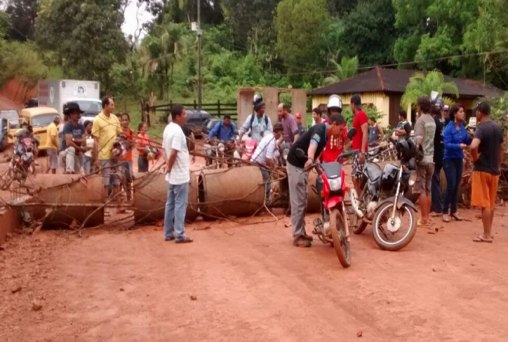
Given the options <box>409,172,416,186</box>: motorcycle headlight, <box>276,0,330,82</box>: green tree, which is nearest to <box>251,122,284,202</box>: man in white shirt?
<box>409,172,416,186</box>: motorcycle headlight

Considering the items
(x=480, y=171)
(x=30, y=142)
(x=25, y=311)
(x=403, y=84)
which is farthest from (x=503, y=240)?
(x=403, y=84)

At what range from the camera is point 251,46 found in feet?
180

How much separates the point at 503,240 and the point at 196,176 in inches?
178

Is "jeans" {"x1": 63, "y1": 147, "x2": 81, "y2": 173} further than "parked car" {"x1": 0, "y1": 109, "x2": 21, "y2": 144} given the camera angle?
No

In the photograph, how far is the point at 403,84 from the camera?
32969 mm

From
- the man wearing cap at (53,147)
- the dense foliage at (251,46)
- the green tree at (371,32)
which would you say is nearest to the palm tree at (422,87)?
the dense foliage at (251,46)

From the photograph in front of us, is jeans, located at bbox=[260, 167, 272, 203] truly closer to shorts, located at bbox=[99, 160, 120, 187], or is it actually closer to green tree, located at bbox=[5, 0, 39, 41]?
shorts, located at bbox=[99, 160, 120, 187]

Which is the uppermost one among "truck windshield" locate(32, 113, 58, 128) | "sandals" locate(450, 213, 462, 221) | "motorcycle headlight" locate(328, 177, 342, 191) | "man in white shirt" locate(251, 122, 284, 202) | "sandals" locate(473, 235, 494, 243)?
"truck windshield" locate(32, 113, 58, 128)

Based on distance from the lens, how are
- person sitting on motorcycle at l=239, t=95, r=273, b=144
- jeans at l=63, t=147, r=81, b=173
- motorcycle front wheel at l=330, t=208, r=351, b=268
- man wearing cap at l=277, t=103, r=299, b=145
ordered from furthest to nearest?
1. man wearing cap at l=277, t=103, r=299, b=145
2. person sitting on motorcycle at l=239, t=95, r=273, b=144
3. jeans at l=63, t=147, r=81, b=173
4. motorcycle front wheel at l=330, t=208, r=351, b=268

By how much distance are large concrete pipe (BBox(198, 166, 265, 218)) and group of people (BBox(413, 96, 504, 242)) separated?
8.05 ft

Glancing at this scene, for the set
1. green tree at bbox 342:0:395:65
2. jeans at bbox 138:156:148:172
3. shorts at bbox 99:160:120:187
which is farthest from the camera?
green tree at bbox 342:0:395:65

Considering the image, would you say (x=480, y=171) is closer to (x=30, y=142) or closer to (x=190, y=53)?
(x=30, y=142)

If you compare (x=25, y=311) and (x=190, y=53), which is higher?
(x=190, y=53)

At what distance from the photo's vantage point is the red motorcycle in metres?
7.01
